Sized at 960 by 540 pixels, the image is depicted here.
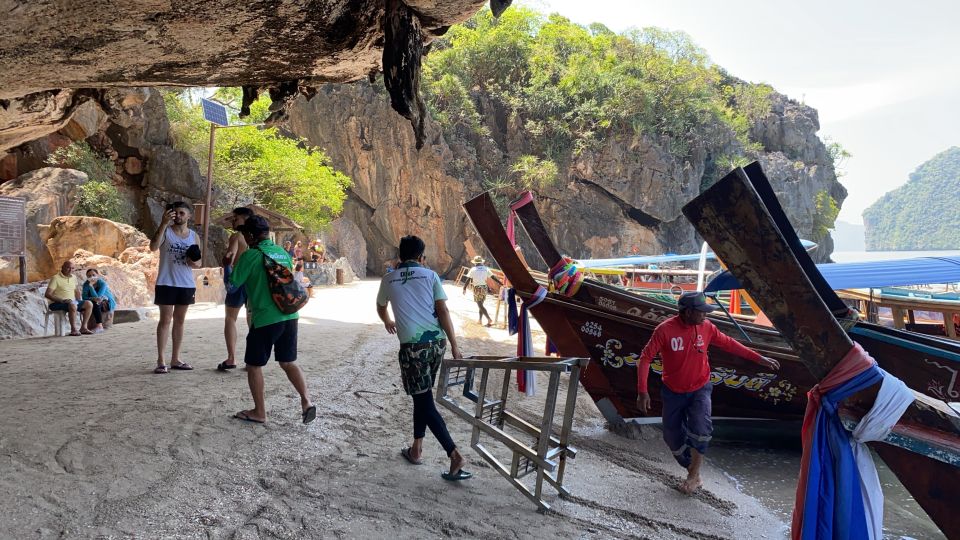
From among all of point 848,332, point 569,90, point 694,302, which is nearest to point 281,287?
point 694,302

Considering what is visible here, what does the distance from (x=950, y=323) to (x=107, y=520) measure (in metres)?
9.74

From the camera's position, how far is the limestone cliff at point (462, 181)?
2691 cm

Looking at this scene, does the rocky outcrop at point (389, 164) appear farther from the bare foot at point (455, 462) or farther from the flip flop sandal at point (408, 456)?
the bare foot at point (455, 462)

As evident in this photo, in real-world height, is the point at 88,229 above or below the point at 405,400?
above

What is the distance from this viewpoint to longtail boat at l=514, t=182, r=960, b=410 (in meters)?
2.87

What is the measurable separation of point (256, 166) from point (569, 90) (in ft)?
55.2

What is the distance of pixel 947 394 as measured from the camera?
3.65 m

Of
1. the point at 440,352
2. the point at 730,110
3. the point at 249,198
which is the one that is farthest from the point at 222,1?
the point at 730,110

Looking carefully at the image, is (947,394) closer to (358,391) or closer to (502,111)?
(358,391)

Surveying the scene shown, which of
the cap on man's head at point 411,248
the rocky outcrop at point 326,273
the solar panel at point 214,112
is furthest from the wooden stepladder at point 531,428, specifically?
the rocky outcrop at point 326,273

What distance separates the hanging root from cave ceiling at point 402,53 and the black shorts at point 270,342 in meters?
1.89

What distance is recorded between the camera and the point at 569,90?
2802 cm

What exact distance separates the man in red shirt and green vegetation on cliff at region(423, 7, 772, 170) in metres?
24.6

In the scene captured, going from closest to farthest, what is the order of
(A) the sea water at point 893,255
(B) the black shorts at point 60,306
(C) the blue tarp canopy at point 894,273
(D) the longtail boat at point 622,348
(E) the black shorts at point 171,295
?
(E) the black shorts at point 171,295
(D) the longtail boat at point 622,348
(C) the blue tarp canopy at point 894,273
(B) the black shorts at point 60,306
(A) the sea water at point 893,255
